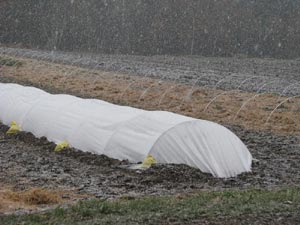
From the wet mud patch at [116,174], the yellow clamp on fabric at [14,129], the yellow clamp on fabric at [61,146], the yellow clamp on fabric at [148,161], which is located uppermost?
the yellow clamp on fabric at [148,161]

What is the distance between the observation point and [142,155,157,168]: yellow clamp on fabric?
32.3ft

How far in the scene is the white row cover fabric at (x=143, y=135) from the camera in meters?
10.1

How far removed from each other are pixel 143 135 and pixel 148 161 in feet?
2.49

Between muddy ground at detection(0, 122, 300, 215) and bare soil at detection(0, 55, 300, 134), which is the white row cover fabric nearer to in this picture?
muddy ground at detection(0, 122, 300, 215)

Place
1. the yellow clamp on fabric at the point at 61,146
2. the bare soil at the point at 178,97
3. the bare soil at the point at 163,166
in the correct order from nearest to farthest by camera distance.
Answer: the bare soil at the point at 163,166, the yellow clamp on fabric at the point at 61,146, the bare soil at the point at 178,97

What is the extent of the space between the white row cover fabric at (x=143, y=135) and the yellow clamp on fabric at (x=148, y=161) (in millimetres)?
123

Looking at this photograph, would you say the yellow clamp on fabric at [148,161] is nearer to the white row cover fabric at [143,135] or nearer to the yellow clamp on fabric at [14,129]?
the white row cover fabric at [143,135]

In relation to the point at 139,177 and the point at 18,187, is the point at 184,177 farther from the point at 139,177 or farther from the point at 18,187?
the point at 18,187

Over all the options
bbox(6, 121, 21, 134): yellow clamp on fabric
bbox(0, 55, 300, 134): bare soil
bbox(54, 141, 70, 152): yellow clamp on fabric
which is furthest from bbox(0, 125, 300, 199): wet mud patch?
→ bbox(0, 55, 300, 134): bare soil

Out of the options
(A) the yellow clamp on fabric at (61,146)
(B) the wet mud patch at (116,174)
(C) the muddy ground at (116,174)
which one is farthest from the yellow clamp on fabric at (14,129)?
(A) the yellow clamp on fabric at (61,146)

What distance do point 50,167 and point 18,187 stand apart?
1.50 m

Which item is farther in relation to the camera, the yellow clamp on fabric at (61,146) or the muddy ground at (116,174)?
the yellow clamp on fabric at (61,146)

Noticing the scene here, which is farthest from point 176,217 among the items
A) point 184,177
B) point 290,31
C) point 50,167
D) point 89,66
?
point 290,31

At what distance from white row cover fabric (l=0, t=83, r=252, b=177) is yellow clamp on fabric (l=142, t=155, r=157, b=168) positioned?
123mm
